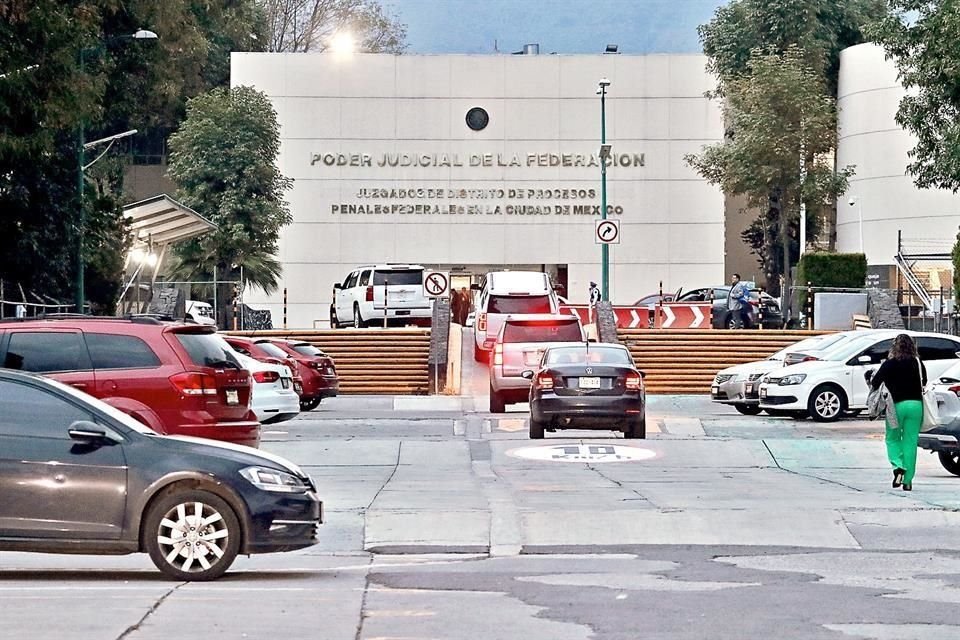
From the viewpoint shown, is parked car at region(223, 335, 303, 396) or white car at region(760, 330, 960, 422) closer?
parked car at region(223, 335, 303, 396)

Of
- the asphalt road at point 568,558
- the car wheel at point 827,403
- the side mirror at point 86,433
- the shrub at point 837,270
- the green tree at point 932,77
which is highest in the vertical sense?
the green tree at point 932,77

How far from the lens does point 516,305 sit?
4147 centimetres

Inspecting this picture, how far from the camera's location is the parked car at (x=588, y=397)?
2461 centimetres

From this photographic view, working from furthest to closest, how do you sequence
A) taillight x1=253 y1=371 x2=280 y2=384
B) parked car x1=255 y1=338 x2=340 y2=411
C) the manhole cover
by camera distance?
parked car x1=255 y1=338 x2=340 y2=411, taillight x1=253 y1=371 x2=280 y2=384, the manhole cover

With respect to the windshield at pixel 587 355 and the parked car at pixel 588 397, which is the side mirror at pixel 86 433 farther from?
the windshield at pixel 587 355

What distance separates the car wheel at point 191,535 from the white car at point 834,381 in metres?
19.4

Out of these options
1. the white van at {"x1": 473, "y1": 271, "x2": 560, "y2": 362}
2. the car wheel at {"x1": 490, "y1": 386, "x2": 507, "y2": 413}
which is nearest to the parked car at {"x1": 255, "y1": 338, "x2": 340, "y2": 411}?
the car wheel at {"x1": 490, "y1": 386, "x2": 507, "y2": 413}

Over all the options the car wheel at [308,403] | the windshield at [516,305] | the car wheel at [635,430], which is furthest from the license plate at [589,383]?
the windshield at [516,305]

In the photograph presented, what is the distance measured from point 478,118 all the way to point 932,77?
3528cm

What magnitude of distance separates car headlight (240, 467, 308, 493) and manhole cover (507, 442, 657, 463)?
33.6 feet

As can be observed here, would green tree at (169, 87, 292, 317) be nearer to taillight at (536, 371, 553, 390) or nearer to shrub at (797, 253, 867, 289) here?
shrub at (797, 253, 867, 289)

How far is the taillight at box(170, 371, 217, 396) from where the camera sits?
1622 cm

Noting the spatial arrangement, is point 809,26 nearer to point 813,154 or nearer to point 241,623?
point 813,154

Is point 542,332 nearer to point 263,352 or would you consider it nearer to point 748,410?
point 748,410
